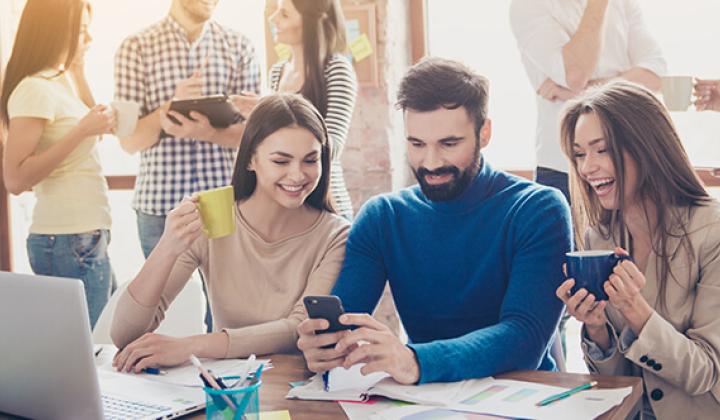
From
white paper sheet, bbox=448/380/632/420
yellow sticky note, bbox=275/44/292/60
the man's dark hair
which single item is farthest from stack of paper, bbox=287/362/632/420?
yellow sticky note, bbox=275/44/292/60

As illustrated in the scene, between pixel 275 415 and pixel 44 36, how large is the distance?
6.45 ft

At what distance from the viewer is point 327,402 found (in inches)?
61.1

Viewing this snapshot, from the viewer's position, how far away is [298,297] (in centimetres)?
212

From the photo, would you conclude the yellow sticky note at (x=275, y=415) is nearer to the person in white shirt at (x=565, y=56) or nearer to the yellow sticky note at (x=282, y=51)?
the person in white shirt at (x=565, y=56)

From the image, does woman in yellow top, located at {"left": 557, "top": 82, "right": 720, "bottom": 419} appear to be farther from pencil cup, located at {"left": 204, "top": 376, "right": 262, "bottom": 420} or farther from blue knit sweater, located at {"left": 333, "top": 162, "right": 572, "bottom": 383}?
pencil cup, located at {"left": 204, "top": 376, "right": 262, "bottom": 420}

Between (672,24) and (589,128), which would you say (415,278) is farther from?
(672,24)

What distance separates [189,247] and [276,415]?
695mm

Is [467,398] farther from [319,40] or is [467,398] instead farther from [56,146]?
[56,146]

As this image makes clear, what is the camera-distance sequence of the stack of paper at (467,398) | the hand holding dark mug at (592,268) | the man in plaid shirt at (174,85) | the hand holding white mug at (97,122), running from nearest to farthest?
the stack of paper at (467,398) < the hand holding dark mug at (592,268) < the hand holding white mug at (97,122) < the man in plaid shirt at (174,85)

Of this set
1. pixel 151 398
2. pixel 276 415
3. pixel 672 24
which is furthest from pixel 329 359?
pixel 672 24

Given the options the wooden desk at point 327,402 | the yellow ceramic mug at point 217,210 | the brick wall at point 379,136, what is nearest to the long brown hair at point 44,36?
the brick wall at point 379,136

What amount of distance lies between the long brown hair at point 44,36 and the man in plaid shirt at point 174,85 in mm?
187

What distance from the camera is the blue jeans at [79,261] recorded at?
Result: 2.98 meters

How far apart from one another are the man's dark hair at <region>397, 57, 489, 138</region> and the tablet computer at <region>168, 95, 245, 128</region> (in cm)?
90
